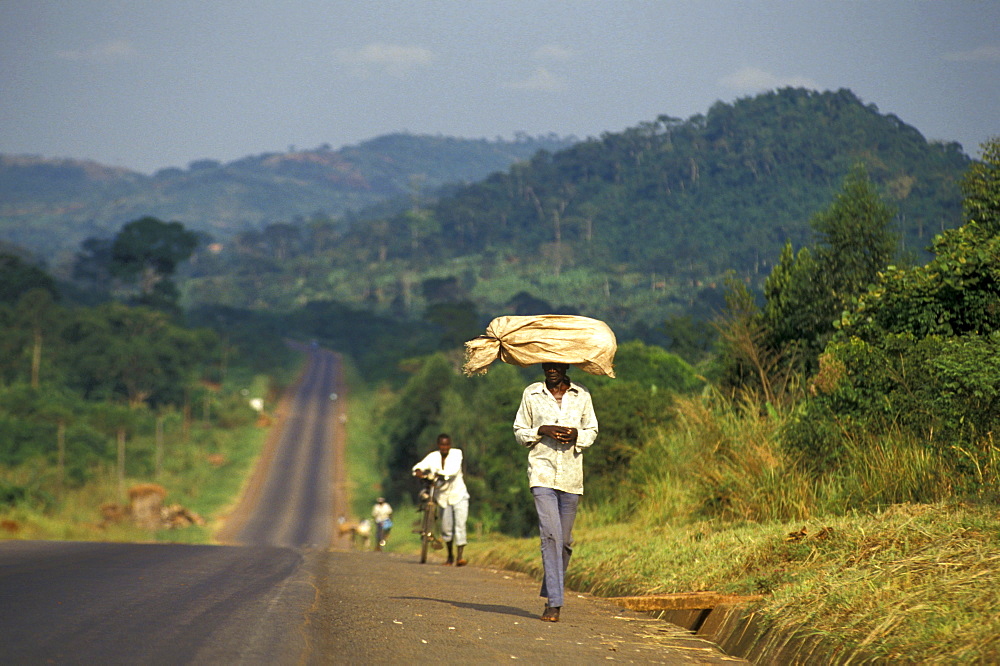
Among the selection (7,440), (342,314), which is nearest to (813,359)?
(7,440)

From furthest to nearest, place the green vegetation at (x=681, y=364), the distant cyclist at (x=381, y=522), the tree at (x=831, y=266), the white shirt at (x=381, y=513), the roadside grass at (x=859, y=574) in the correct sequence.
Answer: the white shirt at (x=381, y=513) < the distant cyclist at (x=381, y=522) < the tree at (x=831, y=266) < the green vegetation at (x=681, y=364) < the roadside grass at (x=859, y=574)

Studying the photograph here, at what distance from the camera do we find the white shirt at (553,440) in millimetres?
8773

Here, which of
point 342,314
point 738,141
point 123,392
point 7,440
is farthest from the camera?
point 738,141

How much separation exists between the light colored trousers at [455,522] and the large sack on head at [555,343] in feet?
21.6

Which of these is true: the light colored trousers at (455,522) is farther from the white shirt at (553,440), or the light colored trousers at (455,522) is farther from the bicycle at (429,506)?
the white shirt at (553,440)

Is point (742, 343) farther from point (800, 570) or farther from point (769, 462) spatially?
point (800, 570)

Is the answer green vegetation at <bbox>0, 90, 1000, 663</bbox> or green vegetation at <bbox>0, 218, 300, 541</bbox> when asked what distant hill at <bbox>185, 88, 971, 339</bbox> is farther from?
green vegetation at <bbox>0, 218, 300, 541</bbox>

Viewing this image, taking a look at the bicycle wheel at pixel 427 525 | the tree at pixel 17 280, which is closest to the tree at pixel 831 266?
the bicycle wheel at pixel 427 525

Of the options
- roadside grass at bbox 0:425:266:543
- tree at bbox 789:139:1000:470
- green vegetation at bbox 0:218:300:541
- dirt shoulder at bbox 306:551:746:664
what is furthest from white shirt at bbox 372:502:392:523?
dirt shoulder at bbox 306:551:746:664

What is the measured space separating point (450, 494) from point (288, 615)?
8.03m

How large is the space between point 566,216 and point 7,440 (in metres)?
111

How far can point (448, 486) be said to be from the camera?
15.9 m

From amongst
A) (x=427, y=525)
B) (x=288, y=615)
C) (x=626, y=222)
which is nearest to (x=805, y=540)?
(x=288, y=615)

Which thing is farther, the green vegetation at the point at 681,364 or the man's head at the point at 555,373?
the green vegetation at the point at 681,364
